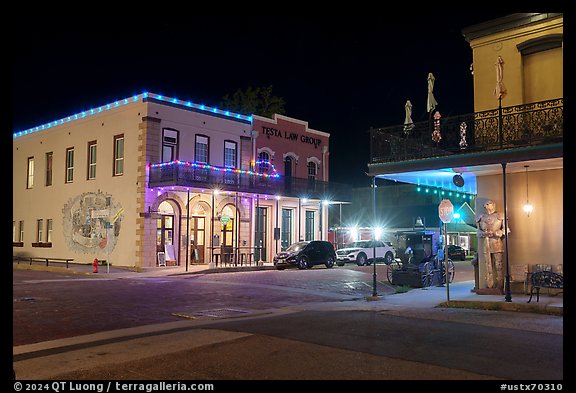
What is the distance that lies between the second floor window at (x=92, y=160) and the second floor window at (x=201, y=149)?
6211 millimetres

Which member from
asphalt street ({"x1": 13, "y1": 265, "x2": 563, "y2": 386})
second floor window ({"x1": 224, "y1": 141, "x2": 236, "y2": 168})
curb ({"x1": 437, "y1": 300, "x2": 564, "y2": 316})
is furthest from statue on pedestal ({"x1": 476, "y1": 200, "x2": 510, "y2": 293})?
second floor window ({"x1": 224, "y1": 141, "x2": 236, "y2": 168})

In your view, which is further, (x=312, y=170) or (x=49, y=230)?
(x=312, y=170)

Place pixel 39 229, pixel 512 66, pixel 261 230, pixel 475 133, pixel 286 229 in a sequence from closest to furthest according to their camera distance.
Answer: pixel 475 133 → pixel 512 66 → pixel 261 230 → pixel 286 229 → pixel 39 229

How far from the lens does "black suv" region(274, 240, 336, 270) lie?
30797 mm

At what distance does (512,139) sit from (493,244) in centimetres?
300

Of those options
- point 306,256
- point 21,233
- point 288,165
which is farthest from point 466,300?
point 21,233

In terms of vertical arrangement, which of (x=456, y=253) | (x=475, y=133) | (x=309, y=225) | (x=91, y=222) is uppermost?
(x=475, y=133)

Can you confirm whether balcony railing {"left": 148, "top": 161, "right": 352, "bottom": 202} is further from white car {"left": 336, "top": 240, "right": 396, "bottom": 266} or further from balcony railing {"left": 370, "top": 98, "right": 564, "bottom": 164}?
balcony railing {"left": 370, "top": 98, "right": 564, "bottom": 164}

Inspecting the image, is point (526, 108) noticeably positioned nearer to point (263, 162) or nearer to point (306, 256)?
point (306, 256)

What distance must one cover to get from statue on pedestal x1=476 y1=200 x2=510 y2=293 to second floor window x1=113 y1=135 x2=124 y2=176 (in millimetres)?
21463

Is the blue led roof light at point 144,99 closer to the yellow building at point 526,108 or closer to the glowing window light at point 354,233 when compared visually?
the yellow building at point 526,108

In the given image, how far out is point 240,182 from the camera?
32.1m

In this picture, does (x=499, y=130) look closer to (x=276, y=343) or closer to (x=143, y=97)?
(x=276, y=343)
